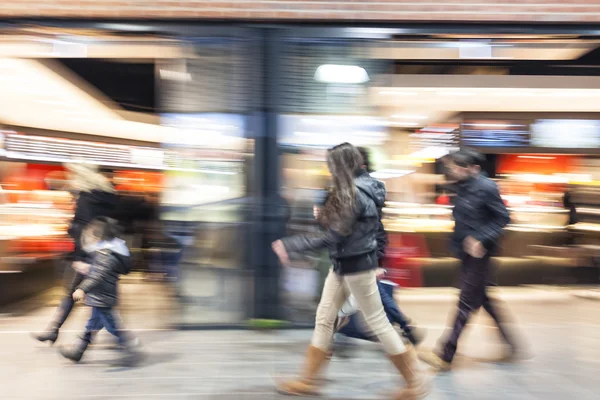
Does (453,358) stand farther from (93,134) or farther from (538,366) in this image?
(93,134)

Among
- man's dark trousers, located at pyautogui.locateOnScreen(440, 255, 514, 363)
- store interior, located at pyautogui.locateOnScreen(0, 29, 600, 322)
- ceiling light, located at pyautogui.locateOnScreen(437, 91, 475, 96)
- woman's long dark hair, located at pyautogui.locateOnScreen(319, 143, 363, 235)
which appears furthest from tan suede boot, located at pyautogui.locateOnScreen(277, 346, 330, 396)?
ceiling light, located at pyautogui.locateOnScreen(437, 91, 475, 96)

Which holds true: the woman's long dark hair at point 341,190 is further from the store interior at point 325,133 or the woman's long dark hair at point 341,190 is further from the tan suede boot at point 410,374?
the store interior at point 325,133

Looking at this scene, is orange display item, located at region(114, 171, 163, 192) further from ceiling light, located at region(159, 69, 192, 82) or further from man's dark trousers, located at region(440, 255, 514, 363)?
man's dark trousers, located at region(440, 255, 514, 363)

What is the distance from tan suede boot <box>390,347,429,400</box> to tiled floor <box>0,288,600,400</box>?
30 cm

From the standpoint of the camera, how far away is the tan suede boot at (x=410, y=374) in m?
3.74

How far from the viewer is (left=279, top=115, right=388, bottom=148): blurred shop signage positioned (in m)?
5.52

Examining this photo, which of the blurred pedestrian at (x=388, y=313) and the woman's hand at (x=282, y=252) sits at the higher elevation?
the woman's hand at (x=282, y=252)

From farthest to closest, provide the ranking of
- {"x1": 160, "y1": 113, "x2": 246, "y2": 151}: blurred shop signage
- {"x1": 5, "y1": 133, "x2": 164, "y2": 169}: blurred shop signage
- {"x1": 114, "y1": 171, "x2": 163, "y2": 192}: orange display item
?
{"x1": 114, "y1": 171, "x2": 163, "y2": 192}: orange display item < {"x1": 5, "y1": 133, "x2": 164, "y2": 169}: blurred shop signage < {"x1": 160, "y1": 113, "x2": 246, "y2": 151}: blurred shop signage

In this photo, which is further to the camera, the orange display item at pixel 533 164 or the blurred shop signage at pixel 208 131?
the orange display item at pixel 533 164

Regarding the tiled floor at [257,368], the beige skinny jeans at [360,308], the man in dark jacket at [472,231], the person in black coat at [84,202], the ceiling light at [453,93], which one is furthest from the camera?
the ceiling light at [453,93]

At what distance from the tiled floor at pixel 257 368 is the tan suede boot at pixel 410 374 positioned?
0.30m

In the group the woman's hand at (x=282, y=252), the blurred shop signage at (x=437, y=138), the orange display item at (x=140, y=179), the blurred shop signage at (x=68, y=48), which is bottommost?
the woman's hand at (x=282, y=252)

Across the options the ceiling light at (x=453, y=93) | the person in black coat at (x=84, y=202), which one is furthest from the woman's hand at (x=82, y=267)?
the ceiling light at (x=453, y=93)

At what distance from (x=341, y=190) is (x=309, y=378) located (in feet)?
4.25
